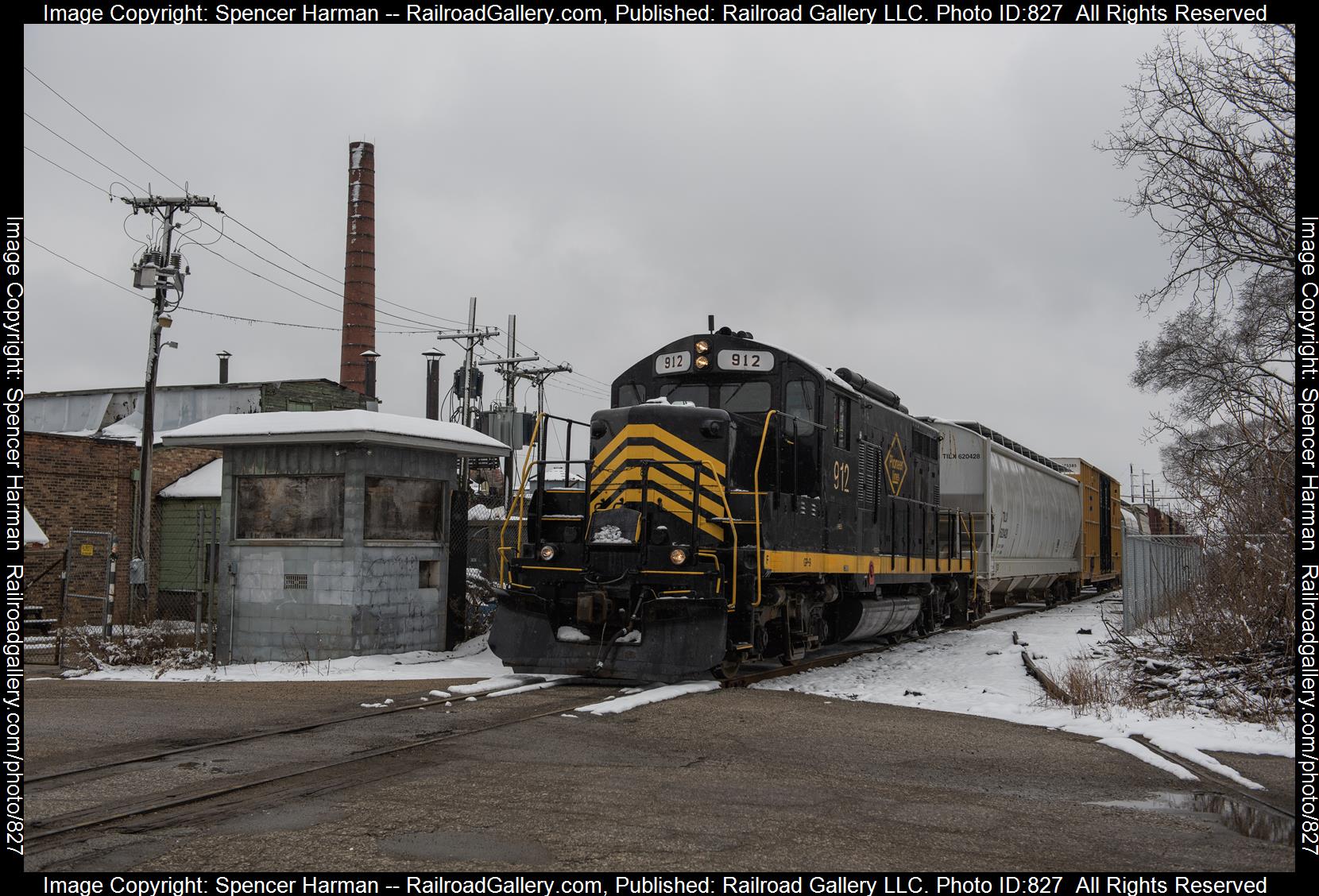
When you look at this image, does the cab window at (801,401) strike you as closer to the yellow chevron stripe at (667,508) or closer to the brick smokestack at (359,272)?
the yellow chevron stripe at (667,508)

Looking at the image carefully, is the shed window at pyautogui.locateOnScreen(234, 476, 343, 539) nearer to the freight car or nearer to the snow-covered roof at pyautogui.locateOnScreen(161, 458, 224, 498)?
the freight car

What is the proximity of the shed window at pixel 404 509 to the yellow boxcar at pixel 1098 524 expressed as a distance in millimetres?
18928

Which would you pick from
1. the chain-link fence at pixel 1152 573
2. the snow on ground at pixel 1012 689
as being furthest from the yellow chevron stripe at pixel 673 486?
the chain-link fence at pixel 1152 573

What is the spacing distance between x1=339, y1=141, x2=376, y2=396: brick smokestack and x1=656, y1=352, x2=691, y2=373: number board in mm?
25971

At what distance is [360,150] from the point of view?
3775cm

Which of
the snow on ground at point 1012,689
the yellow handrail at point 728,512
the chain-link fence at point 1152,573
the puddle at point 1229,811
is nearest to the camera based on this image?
the puddle at point 1229,811

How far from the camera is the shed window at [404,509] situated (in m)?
14.6

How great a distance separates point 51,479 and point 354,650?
1483 centimetres

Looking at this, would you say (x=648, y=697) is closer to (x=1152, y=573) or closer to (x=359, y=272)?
(x=1152, y=573)

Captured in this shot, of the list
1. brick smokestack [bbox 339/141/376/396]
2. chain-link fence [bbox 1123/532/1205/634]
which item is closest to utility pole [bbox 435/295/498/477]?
brick smokestack [bbox 339/141/376/396]
